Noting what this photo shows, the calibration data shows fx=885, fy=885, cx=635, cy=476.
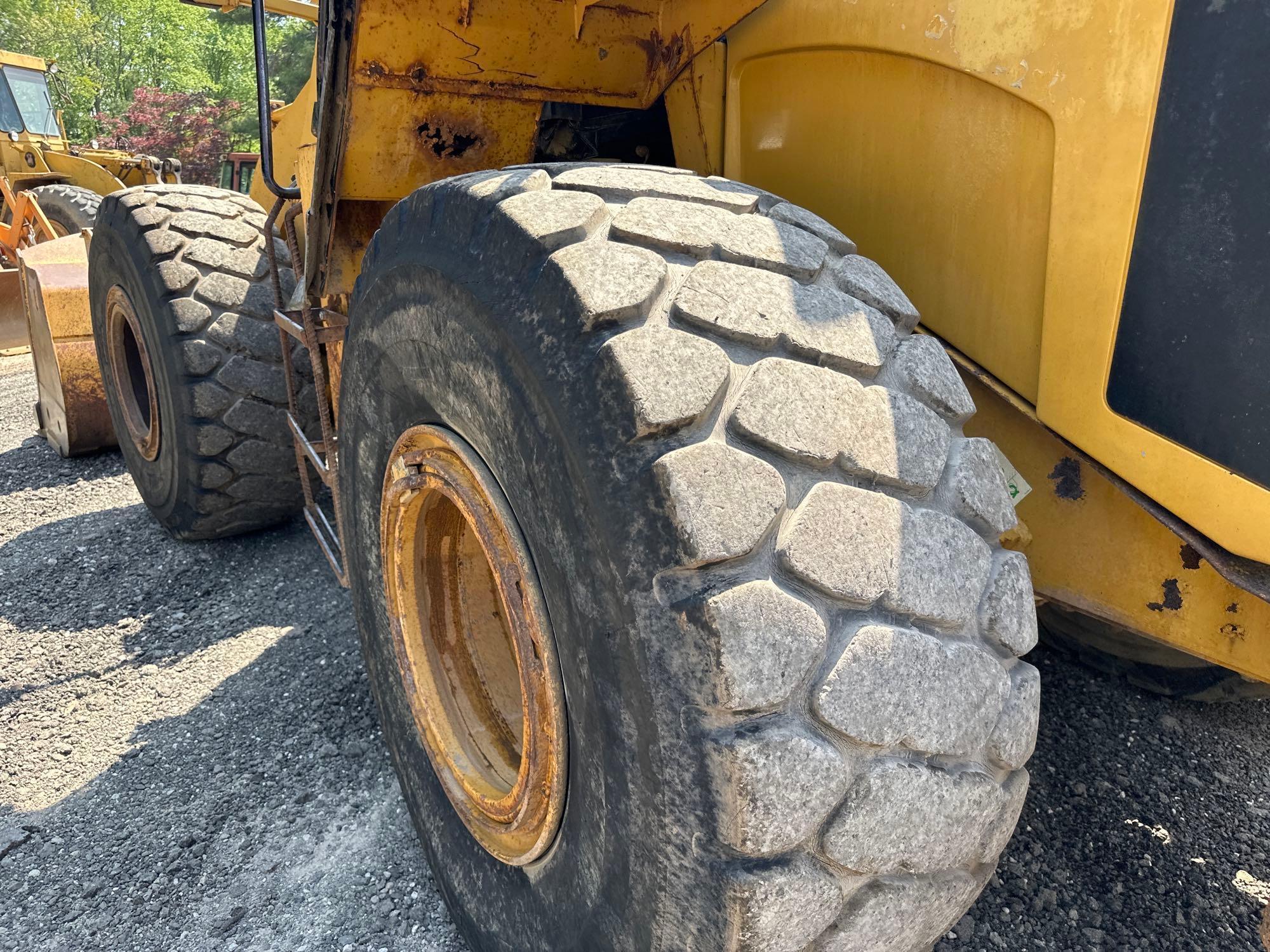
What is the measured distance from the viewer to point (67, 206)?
8.99m

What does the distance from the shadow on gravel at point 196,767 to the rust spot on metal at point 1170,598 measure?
144 cm

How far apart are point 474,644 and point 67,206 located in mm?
9506

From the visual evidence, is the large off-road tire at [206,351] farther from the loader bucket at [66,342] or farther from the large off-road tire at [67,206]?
the large off-road tire at [67,206]

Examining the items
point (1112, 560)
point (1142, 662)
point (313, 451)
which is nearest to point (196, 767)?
point (313, 451)

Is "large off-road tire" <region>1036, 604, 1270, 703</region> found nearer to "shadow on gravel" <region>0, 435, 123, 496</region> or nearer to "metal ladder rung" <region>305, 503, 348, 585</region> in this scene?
"metal ladder rung" <region>305, 503, 348, 585</region>

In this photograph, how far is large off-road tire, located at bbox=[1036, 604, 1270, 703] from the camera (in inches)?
→ 85.4

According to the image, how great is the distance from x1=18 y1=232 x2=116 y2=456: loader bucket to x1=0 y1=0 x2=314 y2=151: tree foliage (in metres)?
25.4

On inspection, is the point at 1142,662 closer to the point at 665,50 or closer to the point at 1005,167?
the point at 1005,167

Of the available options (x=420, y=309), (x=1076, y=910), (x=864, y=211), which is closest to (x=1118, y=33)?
(x=864, y=211)

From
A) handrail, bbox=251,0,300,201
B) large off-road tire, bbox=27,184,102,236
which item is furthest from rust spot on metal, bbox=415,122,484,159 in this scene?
large off-road tire, bbox=27,184,102,236

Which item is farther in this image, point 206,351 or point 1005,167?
point 206,351

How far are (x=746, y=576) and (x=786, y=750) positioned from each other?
0.18 metres

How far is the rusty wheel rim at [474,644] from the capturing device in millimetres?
1265

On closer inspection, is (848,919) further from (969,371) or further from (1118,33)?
(1118,33)
